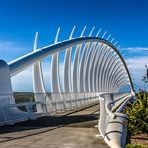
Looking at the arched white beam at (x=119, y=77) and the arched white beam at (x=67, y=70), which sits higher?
the arched white beam at (x=119, y=77)

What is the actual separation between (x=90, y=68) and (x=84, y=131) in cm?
4421

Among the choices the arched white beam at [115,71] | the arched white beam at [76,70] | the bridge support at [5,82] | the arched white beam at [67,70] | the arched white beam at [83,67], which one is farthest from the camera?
the arched white beam at [115,71]

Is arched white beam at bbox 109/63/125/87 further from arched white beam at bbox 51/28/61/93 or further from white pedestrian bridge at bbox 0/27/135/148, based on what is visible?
arched white beam at bbox 51/28/61/93

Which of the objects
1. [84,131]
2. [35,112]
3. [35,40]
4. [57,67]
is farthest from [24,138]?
[57,67]

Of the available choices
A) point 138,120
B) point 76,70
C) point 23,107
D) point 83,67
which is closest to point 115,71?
point 83,67

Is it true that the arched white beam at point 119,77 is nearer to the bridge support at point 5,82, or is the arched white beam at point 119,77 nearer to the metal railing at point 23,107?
the metal railing at point 23,107

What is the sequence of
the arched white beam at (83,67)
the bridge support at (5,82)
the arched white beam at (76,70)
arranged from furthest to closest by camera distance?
the arched white beam at (83,67)
the arched white beam at (76,70)
the bridge support at (5,82)

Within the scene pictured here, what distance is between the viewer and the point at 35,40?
2947 cm

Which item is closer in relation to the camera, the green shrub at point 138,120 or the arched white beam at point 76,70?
the green shrub at point 138,120

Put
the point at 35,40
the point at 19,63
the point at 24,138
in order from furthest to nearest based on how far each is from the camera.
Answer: the point at 35,40, the point at 19,63, the point at 24,138

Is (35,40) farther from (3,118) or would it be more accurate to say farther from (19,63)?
(3,118)

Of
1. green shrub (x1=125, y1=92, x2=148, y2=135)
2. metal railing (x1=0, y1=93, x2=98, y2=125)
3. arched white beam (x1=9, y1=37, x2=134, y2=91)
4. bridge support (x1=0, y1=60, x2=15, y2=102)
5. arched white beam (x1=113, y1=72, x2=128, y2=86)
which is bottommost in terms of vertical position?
green shrub (x1=125, y1=92, x2=148, y2=135)

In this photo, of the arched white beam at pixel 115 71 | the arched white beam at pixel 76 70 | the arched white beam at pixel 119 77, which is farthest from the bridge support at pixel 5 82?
the arched white beam at pixel 119 77

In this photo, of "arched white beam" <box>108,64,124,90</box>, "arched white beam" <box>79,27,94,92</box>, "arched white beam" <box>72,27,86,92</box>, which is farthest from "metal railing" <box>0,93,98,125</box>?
"arched white beam" <box>108,64,124,90</box>
